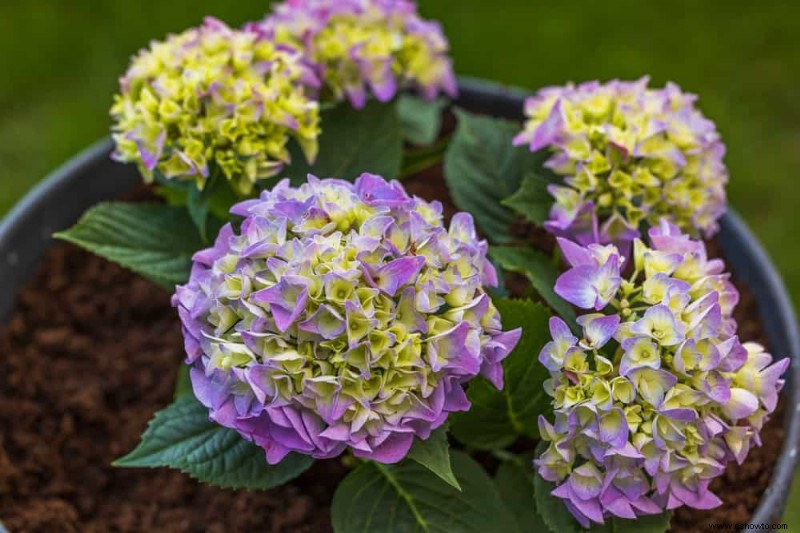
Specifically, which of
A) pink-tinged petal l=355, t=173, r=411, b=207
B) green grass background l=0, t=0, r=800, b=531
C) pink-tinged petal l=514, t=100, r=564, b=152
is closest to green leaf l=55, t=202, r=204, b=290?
pink-tinged petal l=355, t=173, r=411, b=207

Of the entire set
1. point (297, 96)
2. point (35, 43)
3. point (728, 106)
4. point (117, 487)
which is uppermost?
point (297, 96)

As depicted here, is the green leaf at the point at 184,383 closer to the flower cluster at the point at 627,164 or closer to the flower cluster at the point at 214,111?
the flower cluster at the point at 214,111

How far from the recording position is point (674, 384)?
32.7 inches

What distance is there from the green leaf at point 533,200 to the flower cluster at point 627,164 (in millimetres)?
26

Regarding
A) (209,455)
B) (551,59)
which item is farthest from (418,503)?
(551,59)

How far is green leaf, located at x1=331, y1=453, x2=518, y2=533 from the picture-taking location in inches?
38.3

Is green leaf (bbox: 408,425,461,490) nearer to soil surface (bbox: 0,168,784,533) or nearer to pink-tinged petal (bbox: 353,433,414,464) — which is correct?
pink-tinged petal (bbox: 353,433,414,464)

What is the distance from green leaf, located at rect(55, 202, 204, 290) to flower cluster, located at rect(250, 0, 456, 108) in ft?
0.83

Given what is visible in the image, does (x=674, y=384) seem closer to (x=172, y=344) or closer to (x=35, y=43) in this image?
(x=172, y=344)

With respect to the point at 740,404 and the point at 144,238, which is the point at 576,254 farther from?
the point at 144,238

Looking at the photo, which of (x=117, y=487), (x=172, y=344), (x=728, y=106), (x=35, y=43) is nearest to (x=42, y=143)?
(x=35, y=43)

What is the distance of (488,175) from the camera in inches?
48.6

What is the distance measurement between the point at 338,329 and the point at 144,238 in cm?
42

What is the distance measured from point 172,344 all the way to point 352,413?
59cm
